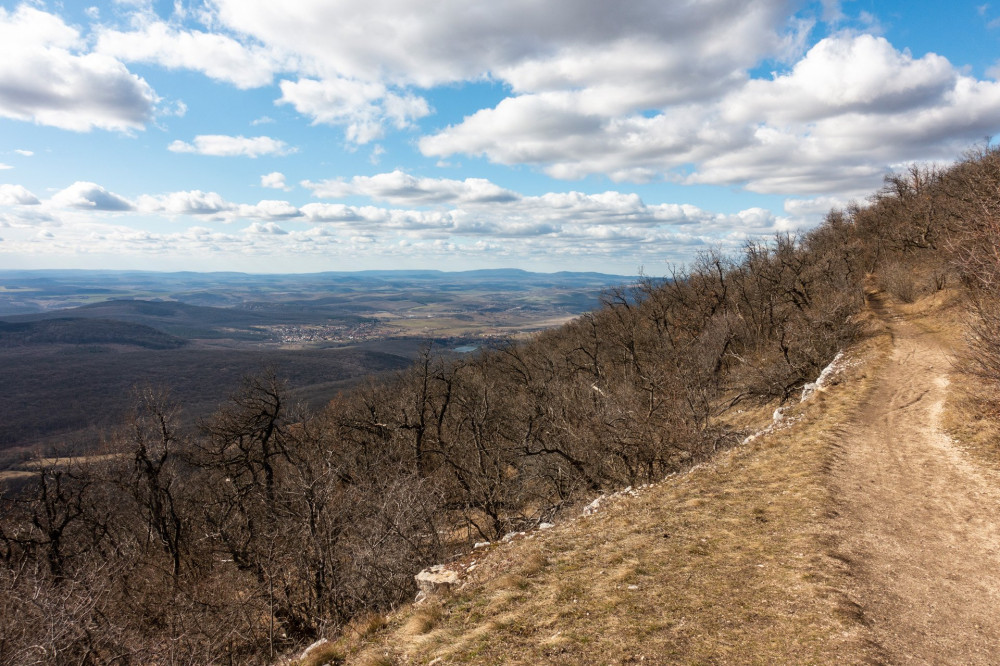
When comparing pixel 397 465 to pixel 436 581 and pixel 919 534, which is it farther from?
pixel 919 534

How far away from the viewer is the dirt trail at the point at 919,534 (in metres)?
6.95

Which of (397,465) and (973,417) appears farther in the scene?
(397,465)

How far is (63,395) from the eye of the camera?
122375 mm

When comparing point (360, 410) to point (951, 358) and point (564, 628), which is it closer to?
point (564, 628)

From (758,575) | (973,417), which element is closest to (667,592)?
(758,575)

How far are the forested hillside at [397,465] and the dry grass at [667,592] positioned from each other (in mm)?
4406

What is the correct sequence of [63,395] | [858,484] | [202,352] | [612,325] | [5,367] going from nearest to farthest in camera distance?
[858,484], [612,325], [63,395], [5,367], [202,352]

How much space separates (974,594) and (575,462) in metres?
15.8

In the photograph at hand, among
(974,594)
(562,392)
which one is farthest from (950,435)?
(562,392)

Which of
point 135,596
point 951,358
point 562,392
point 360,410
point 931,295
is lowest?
point 135,596

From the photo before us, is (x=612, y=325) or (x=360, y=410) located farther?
(x=612, y=325)

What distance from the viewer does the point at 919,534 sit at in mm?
9750

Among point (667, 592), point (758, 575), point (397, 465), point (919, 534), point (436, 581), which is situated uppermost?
point (919, 534)

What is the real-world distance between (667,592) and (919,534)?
6011 mm
